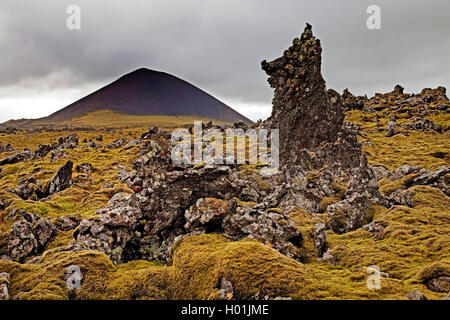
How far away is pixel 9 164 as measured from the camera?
5188 cm

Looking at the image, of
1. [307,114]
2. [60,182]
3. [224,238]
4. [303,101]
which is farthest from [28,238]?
[303,101]

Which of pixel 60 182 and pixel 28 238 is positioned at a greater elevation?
pixel 60 182

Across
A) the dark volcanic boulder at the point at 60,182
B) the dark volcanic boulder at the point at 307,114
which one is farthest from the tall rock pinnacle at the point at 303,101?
the dark volcanic boulder at the point at 60,182

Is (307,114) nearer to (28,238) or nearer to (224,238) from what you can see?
(224,238)

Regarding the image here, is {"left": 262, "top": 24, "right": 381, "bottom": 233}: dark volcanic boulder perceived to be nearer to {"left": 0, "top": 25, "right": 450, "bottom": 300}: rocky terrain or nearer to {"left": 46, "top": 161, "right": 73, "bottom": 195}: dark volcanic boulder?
{"left": 0, "top": 25, "right": 450, "bottom": 300}: rocky terrain

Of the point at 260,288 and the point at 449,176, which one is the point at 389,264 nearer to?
the point at 260,288

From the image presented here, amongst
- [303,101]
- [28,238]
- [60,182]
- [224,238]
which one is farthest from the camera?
[303,101]

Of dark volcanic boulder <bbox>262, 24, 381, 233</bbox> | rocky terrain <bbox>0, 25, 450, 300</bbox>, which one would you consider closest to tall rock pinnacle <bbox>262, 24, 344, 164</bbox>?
dark volcanic boulder <bbox>262, 24, 381, 233</bbox>

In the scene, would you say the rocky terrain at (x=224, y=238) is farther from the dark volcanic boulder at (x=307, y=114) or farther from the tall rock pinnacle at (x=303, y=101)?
the tall rock pinnacle at (x=303, y=101)

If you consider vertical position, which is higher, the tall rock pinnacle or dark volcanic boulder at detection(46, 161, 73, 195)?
the tall rock pinnacle

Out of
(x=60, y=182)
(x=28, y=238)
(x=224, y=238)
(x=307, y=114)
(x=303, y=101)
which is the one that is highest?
(x=303, y=101)
